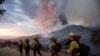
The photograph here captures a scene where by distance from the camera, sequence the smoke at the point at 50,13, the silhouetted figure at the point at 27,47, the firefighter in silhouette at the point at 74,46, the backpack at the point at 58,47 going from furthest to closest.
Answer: the silhouetted figure at the point at 27,47 < the smoke at the point at 50,13 < the backpack at the point at 58,47 < the firefighter in silhouette at the point at 74,46

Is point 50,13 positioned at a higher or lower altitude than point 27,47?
higher

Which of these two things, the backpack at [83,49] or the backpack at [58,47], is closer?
the backpack at [83,49]

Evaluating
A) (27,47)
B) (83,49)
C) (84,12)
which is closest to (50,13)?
(84,12)

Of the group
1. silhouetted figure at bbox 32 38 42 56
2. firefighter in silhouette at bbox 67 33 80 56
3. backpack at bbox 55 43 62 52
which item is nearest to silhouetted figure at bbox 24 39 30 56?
silhouetted figure at bbox 32 38 42 56

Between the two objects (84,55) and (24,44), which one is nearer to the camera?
(84,55)

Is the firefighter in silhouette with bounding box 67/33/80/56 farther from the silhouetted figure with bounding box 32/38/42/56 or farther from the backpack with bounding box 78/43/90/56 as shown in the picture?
the silhouetted figure with bounding box 32/38/42/56

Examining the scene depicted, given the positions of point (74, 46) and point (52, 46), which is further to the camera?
point (52, 46)

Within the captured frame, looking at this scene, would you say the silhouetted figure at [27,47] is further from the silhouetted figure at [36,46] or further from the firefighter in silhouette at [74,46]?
the firefighter in silhouette at [74,46]

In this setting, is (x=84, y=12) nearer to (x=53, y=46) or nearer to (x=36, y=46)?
(x=53, y=46)

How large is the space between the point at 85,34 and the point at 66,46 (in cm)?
43

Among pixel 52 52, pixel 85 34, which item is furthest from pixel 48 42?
pixel 85 34

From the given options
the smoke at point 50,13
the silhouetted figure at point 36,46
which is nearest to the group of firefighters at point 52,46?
the silhouetted figure at point 36,46

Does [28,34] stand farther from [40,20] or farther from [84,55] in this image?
[84,55]

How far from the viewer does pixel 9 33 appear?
7734 mm
